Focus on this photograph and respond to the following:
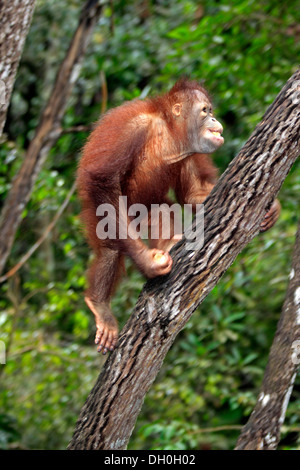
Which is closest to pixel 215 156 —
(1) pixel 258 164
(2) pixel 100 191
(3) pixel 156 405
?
(3) pixel 156 405

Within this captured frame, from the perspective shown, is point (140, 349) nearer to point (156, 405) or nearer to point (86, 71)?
point (156, 405)

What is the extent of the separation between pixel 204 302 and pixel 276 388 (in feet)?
7.67

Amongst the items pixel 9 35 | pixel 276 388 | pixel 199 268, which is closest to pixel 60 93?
pixel 9 35

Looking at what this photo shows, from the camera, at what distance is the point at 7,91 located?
287 cm

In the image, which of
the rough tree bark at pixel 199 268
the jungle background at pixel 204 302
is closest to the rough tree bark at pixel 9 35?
the jungle background at pixel 204 302

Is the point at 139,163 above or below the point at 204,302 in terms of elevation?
above

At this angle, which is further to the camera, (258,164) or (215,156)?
(215,156)

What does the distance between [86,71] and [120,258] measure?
3.41 meters

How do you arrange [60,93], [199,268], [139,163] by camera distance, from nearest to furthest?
[199,268], [139,163], [60,93]

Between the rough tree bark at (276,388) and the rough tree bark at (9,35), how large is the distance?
157 cm

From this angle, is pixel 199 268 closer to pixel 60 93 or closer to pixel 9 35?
pixel 9 35

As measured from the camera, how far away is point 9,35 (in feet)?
9.35

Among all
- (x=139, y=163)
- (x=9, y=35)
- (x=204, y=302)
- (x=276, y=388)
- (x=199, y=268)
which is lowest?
(x=204, y=302)
